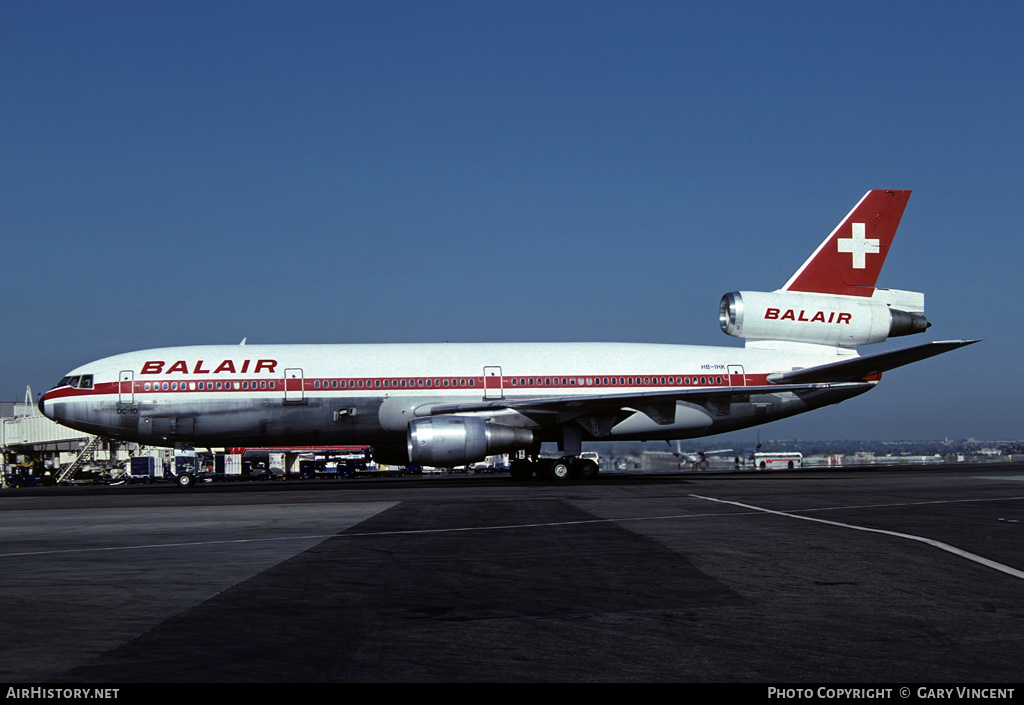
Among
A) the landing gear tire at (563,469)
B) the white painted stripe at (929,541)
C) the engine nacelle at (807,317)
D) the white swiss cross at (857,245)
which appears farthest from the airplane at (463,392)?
the white painted stripe at (929,541)

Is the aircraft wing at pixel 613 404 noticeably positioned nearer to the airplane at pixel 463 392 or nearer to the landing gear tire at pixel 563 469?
the airplane at pixel 463 392

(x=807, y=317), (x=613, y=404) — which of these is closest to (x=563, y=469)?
(x=613, y=404)

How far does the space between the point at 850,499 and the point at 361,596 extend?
13.8 metres

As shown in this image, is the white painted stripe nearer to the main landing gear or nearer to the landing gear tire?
the main landing gear

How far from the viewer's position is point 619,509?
17172 millimetres

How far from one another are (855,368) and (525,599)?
90.4 ft

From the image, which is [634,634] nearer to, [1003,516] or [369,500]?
[1003,516]

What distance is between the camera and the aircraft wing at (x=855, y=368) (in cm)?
2991

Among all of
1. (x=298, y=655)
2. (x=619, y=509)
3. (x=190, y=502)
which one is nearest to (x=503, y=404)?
(x=190, y=502)

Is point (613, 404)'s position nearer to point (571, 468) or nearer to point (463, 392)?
point (571, 468)

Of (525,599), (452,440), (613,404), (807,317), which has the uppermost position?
(807,317)

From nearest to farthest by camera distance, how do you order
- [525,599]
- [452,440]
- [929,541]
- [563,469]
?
[525,599]
[929,541]
[452,440]
[563,469]

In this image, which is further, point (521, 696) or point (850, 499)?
point (850, 499)

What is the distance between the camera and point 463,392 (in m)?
31.3
